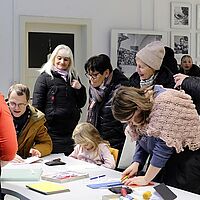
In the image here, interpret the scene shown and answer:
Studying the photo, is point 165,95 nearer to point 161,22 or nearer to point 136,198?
point 136,198

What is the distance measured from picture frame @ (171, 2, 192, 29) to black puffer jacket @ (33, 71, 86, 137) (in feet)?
10.1

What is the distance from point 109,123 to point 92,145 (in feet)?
0.95

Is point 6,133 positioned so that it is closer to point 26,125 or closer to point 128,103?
point 128,103

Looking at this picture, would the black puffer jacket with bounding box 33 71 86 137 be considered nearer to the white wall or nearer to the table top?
the table top

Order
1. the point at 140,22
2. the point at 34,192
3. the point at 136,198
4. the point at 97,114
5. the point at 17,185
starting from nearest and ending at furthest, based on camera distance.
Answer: the point at 136,198, the point at 34,192, the point at 17,185, the point at 97,114, the point at 140,22

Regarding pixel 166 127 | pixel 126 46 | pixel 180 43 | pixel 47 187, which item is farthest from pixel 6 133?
pixel 180 43

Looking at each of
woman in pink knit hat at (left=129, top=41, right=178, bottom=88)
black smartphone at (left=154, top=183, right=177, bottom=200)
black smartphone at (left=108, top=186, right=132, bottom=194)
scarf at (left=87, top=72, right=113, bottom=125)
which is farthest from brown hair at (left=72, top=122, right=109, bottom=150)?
black smartphone at (left=154, top=183, right=177, bottom=200)

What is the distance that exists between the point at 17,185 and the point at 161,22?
180 inches

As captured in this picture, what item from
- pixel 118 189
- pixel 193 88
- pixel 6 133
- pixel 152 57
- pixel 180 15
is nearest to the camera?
pixel 6 133

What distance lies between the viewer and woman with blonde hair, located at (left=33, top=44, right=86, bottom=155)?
4.08m

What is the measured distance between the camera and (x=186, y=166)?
2.48 meters

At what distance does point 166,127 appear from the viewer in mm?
2330

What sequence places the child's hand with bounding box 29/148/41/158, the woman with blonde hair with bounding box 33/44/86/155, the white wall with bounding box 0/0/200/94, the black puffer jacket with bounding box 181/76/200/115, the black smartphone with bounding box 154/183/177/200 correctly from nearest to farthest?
the black smartphone with bounding box 154/183/177/200 < the black puffer jacket with bounding box 181/76/200/115 < the child's hand with bounding box 29/148/41/158 < the woman with blonde hair with bounding box 33/44/86/155 < the white wall with bounding box 0/0/200/94

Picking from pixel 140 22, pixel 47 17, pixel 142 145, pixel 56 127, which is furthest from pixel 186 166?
pixel 140 22
